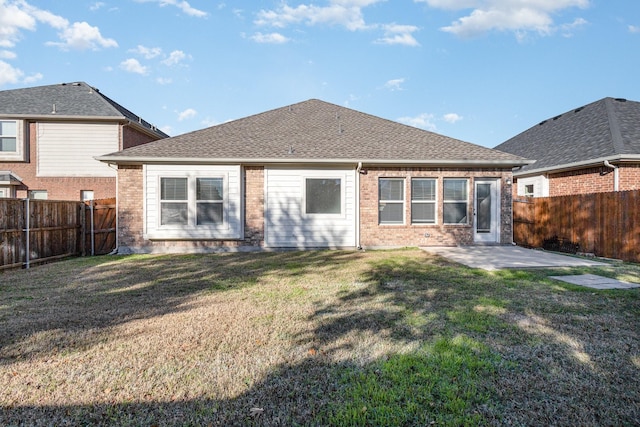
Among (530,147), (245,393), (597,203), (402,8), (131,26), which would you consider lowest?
(245,393)

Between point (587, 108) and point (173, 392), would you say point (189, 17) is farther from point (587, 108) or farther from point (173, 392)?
point (587, 108)

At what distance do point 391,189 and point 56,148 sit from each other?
589 inches

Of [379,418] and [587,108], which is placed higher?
[587,108]

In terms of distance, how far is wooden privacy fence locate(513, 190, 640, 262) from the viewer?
888 centimetres

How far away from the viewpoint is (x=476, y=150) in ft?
39.1

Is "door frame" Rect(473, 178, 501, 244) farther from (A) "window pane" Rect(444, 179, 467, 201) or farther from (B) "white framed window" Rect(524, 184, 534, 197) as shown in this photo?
(B) "white framed window" Rect(524, 184, 534, 197)

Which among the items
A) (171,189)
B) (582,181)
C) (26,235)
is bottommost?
(26,235)

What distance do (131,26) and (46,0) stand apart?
7.43 feet

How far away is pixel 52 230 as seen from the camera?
9.70 meters

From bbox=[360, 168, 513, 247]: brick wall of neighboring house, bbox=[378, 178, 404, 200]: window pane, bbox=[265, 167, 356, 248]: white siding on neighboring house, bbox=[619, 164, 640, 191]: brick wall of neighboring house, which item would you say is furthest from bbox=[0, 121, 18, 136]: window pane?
bbox=[619, 164, 640, 191]: brick wall of neighboring house

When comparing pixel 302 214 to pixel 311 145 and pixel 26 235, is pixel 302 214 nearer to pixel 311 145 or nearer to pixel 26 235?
pixel 311 145

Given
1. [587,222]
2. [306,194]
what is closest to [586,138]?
[587,222]

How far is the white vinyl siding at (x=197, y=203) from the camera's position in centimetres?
1075

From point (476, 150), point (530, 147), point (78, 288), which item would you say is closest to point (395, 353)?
point (78, 288)
